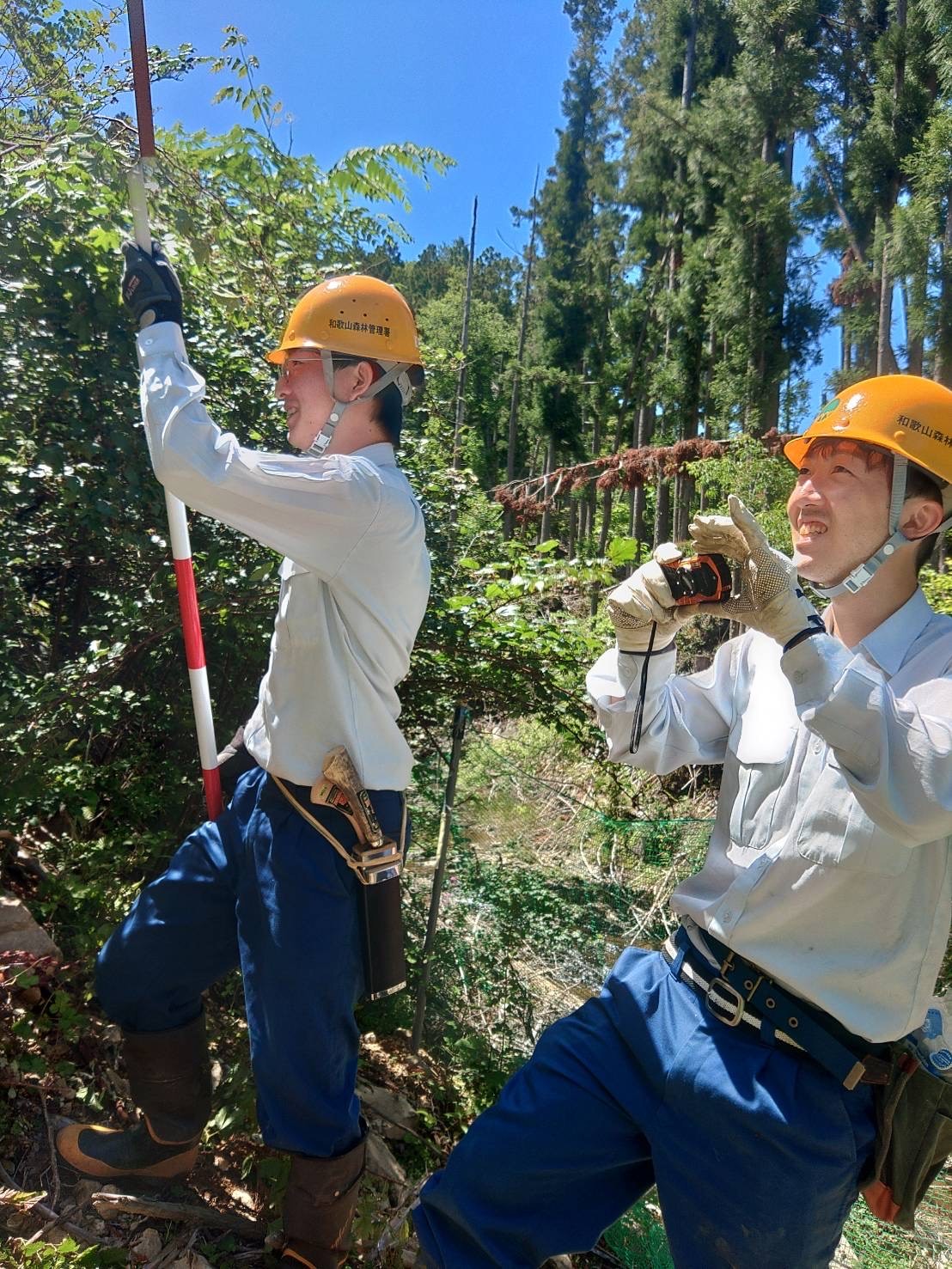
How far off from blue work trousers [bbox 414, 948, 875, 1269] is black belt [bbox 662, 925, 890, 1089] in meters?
0.03

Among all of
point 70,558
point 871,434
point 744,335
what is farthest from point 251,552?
point 744,335

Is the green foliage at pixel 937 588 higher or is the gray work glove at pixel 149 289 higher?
the gray work glove at pixel 149 289

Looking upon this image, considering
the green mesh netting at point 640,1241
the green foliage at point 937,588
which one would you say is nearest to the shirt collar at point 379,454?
the green mesh netting at point 640,1241

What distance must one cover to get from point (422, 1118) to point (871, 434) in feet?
9.46

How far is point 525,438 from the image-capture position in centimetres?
3769

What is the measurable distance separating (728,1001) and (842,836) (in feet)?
1.51

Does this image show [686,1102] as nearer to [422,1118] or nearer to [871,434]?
[871,434]

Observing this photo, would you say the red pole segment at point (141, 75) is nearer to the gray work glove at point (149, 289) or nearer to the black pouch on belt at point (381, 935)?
the gray work glove at point (149, 289)

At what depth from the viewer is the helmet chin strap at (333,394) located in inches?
89.6

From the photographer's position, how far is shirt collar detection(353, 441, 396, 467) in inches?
90.0

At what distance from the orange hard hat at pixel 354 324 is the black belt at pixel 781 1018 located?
172 centimetres

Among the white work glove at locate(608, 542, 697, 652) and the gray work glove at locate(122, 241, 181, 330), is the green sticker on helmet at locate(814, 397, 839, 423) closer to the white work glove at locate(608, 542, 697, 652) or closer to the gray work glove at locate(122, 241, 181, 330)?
the white work glove at locate(608, 542, 697, 652)

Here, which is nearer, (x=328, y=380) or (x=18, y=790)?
(x=328, y=380)

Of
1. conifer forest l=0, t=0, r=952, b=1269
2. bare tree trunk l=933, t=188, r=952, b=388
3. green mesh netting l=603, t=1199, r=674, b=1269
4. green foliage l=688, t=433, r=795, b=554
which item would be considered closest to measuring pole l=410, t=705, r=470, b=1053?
conifer forest l=0, t=0, r=952, b=1269
